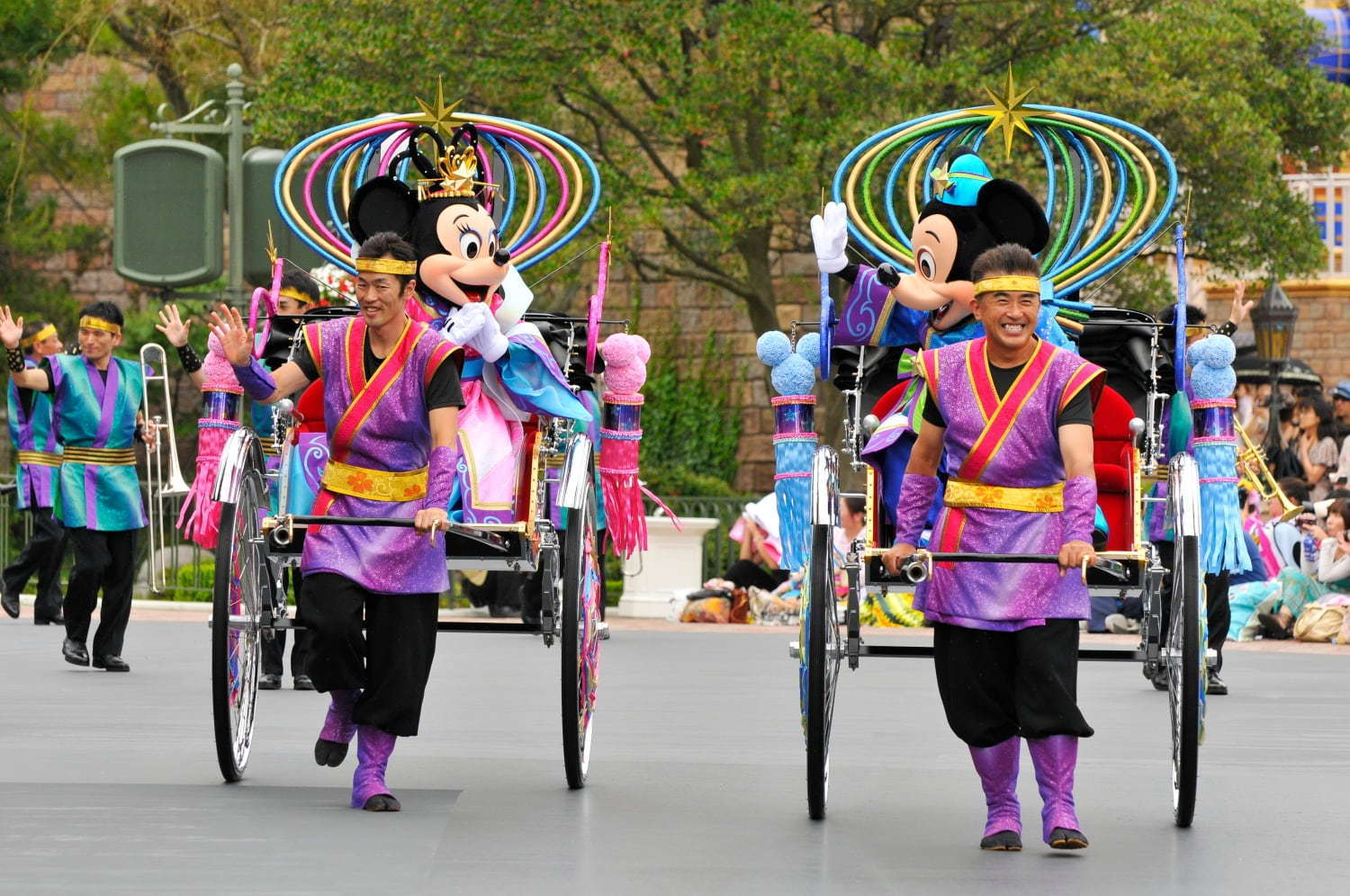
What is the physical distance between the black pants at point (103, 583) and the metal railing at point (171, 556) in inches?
226

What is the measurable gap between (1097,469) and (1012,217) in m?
0.90

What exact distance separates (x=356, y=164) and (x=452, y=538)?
3.40 metres

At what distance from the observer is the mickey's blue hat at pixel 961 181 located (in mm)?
8078

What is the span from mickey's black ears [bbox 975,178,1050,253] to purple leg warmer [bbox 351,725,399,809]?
2.61 metres

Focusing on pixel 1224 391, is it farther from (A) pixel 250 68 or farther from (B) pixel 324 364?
(A) pixel 250 68

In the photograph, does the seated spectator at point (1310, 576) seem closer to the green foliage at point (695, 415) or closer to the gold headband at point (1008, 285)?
the gold headband at point (1008, 285)

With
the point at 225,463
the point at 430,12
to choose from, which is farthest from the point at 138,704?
the point at 430,12

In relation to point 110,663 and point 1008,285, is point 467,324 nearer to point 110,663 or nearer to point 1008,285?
point 1008,285

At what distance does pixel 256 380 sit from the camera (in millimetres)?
7133

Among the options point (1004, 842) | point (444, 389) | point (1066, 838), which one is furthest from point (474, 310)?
point (1066, 838)

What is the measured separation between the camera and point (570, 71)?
22688 mm

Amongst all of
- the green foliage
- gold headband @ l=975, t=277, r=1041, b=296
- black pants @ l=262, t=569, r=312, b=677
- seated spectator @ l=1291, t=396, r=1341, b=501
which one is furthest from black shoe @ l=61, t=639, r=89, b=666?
the green foliage

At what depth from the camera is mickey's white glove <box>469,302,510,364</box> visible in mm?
7820

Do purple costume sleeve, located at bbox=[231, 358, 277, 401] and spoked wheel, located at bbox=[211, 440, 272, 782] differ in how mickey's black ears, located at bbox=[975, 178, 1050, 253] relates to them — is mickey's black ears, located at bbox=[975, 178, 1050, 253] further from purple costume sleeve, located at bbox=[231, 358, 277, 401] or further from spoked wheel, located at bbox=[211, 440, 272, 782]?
spoked wheel, located at bbox=[211, 440, 272, 782]
